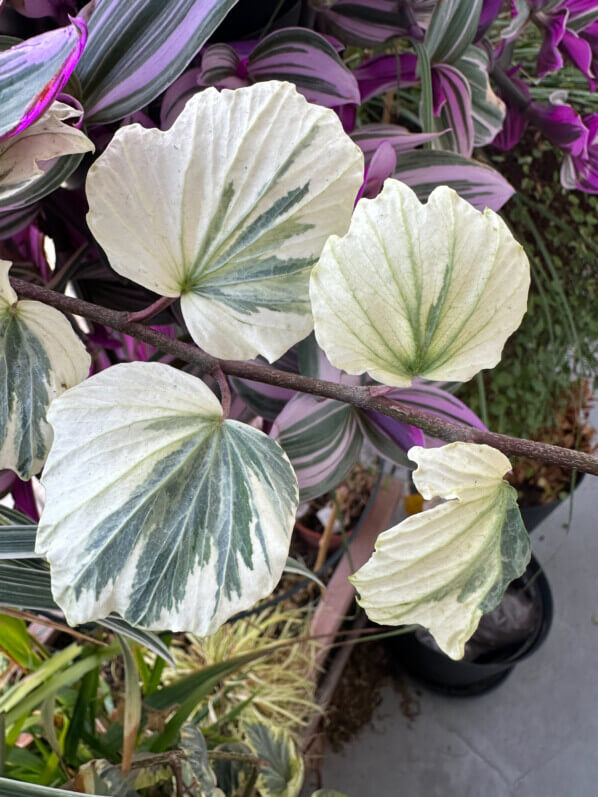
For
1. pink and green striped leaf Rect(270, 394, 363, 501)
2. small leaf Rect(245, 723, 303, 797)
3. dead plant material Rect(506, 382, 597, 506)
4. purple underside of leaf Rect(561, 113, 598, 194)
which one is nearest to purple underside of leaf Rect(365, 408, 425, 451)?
pink and green striped leaf Rect(270, 394, 363, 501)

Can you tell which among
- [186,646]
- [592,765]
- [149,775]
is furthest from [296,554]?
[592,765]

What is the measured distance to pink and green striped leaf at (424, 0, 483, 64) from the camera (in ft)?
1.07

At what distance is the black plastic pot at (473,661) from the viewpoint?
0.94m

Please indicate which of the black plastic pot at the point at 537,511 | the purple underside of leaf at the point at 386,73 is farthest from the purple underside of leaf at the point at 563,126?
the black plastic pot at the point at 537,511

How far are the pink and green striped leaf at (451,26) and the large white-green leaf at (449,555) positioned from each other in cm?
25

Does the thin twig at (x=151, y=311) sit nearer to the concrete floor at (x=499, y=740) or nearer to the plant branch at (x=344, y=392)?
the plant branch at (x=344, y=392)

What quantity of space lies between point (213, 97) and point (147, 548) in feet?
0.41

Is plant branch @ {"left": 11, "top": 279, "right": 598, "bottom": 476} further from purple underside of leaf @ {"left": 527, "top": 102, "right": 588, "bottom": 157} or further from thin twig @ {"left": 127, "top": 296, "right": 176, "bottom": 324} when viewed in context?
purple underside of leaf @ {"left": 527, "top": 102, "right": 588, "bottom": 157}

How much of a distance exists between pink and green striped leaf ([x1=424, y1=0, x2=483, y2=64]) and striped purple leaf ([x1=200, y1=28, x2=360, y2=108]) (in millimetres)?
48

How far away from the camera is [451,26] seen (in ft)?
1.10

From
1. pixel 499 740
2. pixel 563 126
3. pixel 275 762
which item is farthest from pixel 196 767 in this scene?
pixel 499 740

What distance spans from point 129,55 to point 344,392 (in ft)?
0.52

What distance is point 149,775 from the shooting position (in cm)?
49

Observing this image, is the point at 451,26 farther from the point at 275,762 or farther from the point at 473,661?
the point at 473,661
